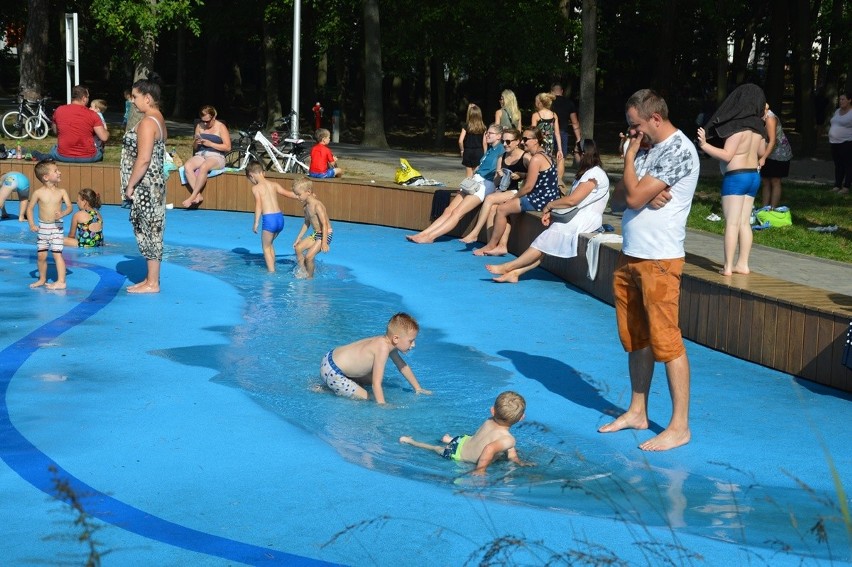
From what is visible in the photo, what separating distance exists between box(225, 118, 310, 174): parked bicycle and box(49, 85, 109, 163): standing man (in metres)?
2.88

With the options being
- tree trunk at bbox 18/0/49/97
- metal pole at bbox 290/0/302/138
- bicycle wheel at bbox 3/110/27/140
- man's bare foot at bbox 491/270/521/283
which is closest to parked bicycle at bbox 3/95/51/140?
bicycle wheel at bbox 3/110/27/140

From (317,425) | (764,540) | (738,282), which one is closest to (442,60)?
(738,282)

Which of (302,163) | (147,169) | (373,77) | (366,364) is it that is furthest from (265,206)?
(373,77)

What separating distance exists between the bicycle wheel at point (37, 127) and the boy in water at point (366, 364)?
1874cm

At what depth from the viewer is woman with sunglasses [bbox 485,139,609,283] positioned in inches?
443

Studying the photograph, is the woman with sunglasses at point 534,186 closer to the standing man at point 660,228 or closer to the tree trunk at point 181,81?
the standing man at point 660,228

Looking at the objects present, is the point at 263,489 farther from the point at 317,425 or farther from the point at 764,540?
the point at 764,540

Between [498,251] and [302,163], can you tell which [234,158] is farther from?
[498,251]

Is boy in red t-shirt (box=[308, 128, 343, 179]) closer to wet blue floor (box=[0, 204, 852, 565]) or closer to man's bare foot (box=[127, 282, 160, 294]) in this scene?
wet blue floor (box=[0, 204, 852, 565])

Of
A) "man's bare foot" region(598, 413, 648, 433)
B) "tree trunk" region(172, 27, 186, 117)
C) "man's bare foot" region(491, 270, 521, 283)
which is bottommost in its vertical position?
"man's bare foot" region(598, 413, 648, 433)

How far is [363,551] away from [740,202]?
540cm

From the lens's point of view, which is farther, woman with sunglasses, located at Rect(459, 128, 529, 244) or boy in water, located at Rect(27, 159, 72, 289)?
woman with sunglasses, located at Rect(459, 128, 529, 244)

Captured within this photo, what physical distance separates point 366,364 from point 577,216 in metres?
4.81

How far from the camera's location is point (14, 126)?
80.2 feet
